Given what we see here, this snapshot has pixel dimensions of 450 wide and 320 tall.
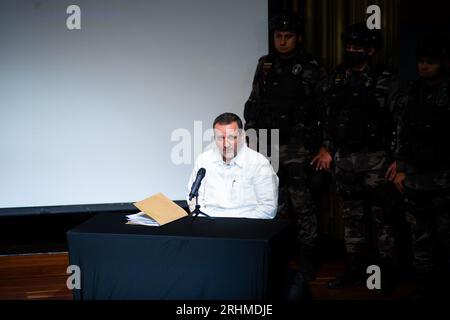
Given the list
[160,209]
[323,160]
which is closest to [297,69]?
[323,160]

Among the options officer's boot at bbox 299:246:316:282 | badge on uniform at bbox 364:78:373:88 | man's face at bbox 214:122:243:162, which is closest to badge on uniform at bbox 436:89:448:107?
badge on uniform at bbox 364:78:373:88

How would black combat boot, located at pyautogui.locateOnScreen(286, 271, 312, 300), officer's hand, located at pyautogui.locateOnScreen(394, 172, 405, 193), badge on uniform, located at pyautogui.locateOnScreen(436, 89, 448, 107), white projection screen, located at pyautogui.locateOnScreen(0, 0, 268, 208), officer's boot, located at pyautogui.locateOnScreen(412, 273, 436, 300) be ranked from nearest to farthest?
black combat boot, located at pyautogui.locateOnScreen(286, 271, 312, 300)
badge on uniform, located at pyautogui.locateOnScreen(436, 89, 448, 107)
officer's boot, located at pyautogui.locateOnScreen(412, 273, 436, 300)
officer's hand, located at pyautogui.locateOnScreen(394, 172, 405, 193)
white projection screen, located at pyautogui.locateOnScreen(0, 0, 268, 208)

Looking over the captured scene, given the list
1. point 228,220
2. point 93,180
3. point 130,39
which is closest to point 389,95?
point 228,220

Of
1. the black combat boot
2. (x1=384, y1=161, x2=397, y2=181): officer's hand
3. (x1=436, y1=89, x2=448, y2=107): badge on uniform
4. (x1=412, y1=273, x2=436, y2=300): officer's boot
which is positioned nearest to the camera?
the black combat boot

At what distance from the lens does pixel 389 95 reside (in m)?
3.82

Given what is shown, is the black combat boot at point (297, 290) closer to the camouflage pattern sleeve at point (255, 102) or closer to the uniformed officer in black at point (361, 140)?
the uniformed officer in black at point (361, 140)

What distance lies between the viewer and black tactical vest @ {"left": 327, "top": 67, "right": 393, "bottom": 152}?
3.86 meters

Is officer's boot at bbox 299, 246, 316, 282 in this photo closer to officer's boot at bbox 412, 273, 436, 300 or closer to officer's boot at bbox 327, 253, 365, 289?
officer's boot at bbox 327, 253, 365, 289

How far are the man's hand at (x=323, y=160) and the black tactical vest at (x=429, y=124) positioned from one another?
678mm

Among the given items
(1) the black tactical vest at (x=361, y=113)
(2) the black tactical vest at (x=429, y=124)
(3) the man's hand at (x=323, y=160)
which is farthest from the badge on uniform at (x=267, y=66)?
(2) the black tactical vest at (x=429, y=124)

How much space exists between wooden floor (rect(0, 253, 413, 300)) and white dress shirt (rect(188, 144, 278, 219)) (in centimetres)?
88

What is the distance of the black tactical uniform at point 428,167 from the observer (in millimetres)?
3484

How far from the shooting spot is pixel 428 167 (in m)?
3.59

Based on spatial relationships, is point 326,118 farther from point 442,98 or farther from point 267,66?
point 442,98
